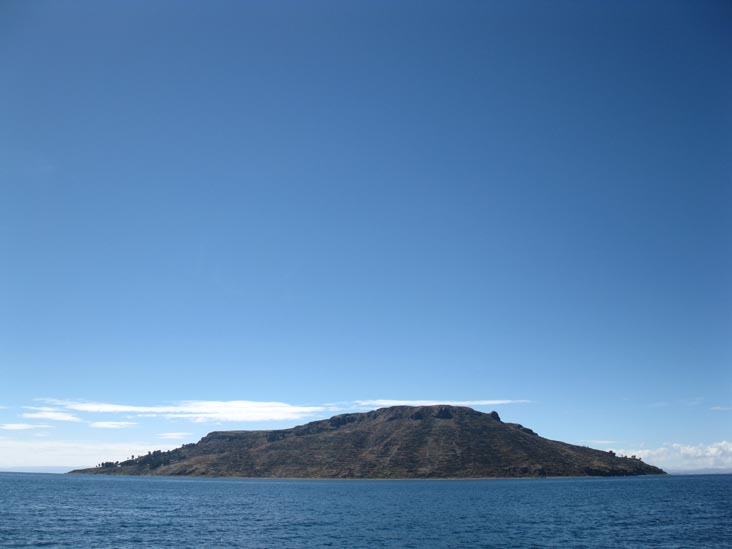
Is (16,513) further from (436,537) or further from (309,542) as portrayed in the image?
(436,537)

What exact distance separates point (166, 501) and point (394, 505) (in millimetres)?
59973

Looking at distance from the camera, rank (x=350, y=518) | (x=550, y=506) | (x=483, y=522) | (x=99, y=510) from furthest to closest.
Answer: (x=550, y=506) < (x=99, y=510) < (x=350, y=518) < (x=483, y=522)

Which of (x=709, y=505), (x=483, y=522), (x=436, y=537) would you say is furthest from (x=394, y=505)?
(x=709, y=505)

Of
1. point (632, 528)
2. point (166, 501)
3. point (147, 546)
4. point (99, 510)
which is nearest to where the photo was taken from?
point (147, 546)

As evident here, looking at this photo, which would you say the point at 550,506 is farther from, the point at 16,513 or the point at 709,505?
the point at 16,513

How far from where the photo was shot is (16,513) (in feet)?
330

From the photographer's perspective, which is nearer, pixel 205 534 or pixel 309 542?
pixel 309 542

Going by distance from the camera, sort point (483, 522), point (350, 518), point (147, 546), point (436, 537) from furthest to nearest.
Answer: point (350, 518), point (483, 522), point (436, 537), point (147, 546)

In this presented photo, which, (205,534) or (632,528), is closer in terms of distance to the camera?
(205,534)

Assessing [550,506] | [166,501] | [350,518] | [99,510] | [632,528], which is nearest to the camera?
[632,528]

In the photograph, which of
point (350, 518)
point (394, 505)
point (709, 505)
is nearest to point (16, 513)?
point (350, 518)

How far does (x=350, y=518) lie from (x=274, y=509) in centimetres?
2618

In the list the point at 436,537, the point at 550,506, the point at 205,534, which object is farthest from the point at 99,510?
the point at 550,506

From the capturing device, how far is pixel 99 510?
110 meters
